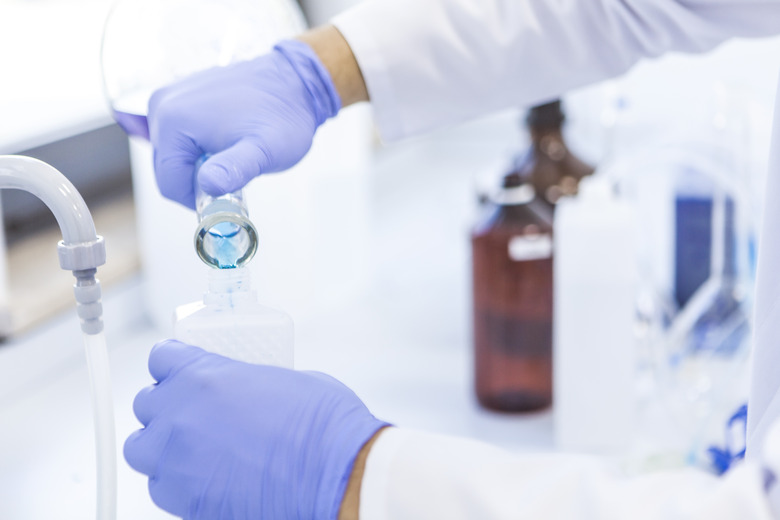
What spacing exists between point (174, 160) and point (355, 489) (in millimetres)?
414

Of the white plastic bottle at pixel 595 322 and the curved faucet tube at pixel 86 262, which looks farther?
the white plastic bottle at pixel 595 322

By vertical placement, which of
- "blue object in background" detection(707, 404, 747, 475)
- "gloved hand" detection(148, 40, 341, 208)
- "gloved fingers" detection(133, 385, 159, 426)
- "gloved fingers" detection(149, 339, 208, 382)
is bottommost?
"blue object in background" detection(707, 404, 747, 475)

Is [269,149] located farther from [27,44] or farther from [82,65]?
[82,65]

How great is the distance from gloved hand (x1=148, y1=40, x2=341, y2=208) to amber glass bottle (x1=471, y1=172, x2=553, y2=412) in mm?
446

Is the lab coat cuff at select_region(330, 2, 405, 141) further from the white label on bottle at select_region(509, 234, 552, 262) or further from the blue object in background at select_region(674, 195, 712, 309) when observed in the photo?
the blue object in background at select_region(674, 195, 712, 309)

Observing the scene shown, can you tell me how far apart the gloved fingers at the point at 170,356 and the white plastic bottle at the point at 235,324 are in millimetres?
13

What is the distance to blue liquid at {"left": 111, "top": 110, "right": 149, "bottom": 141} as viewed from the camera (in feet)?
3.25

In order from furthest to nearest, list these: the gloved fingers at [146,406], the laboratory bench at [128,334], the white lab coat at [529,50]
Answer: the laboratory bench at [128,334] → the white lab coat at [529,50] → the gloved fingers at [146,406]

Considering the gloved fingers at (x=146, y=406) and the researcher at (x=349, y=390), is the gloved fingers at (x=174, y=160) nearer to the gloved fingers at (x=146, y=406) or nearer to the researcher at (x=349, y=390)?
the researcher at (x=349, y=390)

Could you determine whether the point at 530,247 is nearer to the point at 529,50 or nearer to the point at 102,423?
the point at 529,50

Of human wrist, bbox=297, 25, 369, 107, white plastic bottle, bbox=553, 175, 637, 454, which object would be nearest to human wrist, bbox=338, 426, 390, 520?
human wrist, bbox=297, 25, 369, 107

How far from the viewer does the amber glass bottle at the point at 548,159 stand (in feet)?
5.07

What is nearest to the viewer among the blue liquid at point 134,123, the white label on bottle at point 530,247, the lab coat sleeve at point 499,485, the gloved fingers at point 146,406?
the lab coat sleeve at point 499,485

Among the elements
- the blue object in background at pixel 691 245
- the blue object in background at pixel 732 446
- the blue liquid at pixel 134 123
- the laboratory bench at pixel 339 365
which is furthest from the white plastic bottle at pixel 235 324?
the blue object in background at pixel 691 245
